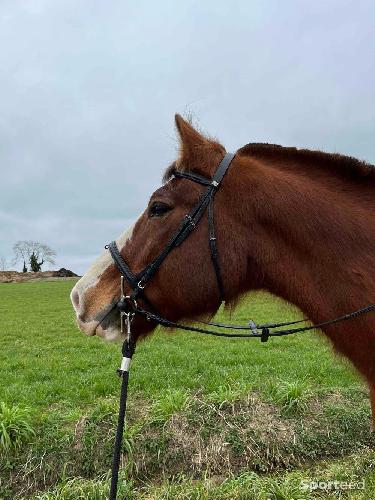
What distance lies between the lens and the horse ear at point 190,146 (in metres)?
3.01

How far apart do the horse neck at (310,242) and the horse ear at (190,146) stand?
1.03 ft

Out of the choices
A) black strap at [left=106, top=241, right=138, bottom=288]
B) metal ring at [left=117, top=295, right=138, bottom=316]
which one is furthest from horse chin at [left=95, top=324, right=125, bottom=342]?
black strap at [left=106, top=241, right=138, bottom=288]

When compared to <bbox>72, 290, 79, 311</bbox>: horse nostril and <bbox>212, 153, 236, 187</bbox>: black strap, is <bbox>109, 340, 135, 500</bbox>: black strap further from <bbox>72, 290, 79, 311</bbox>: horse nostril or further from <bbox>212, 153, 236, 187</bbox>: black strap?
<bbox>212, 153, 236, 187</bbox>: black strap

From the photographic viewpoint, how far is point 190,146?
302cm

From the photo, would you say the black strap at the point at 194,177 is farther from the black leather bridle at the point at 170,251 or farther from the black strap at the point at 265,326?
the black strap at the point at 265,326

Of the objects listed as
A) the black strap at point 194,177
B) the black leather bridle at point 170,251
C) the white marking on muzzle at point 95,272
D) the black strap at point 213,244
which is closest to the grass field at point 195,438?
the black strap at point 213,244

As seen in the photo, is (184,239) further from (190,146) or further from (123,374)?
(123,374)

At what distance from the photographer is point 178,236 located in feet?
9.69

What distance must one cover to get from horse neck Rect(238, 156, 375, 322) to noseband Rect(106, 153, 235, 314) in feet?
0.67

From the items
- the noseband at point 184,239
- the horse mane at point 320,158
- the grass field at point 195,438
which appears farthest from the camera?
the grass field at point 195,438

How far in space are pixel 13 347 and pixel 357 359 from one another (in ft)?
46.3

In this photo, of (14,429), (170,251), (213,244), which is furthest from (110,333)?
(14,429)

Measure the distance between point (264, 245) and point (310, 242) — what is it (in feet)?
0.91

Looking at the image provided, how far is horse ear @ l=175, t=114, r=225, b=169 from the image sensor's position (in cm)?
301
